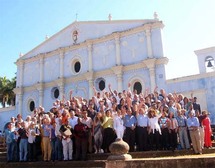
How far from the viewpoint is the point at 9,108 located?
92.2ft

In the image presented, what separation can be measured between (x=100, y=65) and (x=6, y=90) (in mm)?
21459

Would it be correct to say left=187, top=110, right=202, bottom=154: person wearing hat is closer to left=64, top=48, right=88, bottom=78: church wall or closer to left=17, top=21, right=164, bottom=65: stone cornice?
left=17, top=21, right=164, bottom=65: stone cornice

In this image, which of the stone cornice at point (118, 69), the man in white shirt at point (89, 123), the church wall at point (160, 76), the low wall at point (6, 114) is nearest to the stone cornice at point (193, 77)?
the church wall at point (160, 76)

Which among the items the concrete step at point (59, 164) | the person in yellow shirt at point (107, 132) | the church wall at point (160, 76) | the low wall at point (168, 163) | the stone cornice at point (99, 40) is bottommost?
the concrete step at point (59, 164)

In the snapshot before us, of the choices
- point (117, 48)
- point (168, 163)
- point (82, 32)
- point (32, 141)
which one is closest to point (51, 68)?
point (82, 32)

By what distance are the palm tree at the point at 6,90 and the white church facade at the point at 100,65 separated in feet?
39.8

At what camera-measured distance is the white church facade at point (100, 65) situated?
19359 mm

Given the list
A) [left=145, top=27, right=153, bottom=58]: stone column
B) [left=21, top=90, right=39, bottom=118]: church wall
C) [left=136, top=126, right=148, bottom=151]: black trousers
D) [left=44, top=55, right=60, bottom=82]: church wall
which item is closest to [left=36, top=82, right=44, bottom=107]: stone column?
[left=21, top=90, right=39, bottom=118]: church wall

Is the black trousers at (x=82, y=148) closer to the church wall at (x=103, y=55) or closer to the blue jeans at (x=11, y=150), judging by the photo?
the blue jeans at (x=11, y=150)

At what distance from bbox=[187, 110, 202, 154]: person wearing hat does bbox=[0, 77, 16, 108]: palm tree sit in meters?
35.2

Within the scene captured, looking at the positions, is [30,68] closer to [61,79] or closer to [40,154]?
[61,79]

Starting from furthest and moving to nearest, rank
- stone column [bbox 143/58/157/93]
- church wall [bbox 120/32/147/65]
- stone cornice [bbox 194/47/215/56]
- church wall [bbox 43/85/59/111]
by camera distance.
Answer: church wall [bbox 43/85/59/111] → church wall [bbox 120/32/147/65] → stone column [bbox 143/58/157/93] → stone cornice [bbox 194/47/215/56]

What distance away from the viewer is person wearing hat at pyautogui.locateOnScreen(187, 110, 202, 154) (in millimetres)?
8836

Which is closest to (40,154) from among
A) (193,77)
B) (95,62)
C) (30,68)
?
(193,77)
